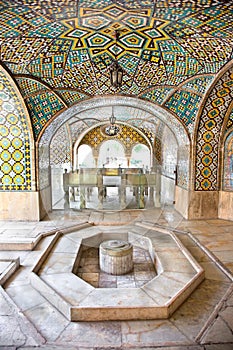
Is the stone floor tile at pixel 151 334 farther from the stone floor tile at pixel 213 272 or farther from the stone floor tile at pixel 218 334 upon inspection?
the stone floor tile at pixel 213 272

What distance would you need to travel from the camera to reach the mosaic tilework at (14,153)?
720 centimetres

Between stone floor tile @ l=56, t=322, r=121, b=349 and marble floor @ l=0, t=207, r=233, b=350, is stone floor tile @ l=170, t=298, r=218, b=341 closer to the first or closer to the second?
marble floor @ l=0, t=207, r=233, b=350

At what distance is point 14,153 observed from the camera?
7422 millimetres

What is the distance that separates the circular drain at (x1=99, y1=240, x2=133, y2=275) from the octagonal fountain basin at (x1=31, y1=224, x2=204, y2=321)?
106 millimetres

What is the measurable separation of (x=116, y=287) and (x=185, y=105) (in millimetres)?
5361

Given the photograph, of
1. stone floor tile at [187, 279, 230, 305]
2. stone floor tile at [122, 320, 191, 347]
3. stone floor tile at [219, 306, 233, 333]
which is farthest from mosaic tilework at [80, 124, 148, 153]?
stone floor tile at [122, 320, 191, 347]

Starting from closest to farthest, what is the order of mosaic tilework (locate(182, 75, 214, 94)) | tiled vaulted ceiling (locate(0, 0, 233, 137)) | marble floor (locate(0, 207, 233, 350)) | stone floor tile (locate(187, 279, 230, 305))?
marble floor (locate(0, 207, 233, 350)) → tiled vaulted ceiling (locate(0, 0, 233, 137)) → stone floor tile (locate(187, 279, 230, 305)) → mosaic tilework (locate(182, 75, 214, 94))

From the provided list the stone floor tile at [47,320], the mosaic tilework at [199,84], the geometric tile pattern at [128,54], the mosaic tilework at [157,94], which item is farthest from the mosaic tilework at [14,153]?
the mosaic tilework at [199,84]

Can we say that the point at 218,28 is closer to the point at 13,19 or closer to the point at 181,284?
the point at 13,19

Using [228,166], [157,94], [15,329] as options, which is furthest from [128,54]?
[15,329]

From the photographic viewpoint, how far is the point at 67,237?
6.40 m

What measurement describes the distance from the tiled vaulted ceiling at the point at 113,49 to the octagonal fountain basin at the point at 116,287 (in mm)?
3790

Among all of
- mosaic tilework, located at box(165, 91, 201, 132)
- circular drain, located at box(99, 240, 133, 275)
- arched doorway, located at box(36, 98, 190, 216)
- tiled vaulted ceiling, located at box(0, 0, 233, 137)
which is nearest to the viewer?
tiled vaulted ceiling, located at box(0, 0, 233, 137)

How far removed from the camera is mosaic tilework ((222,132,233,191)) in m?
7.47
